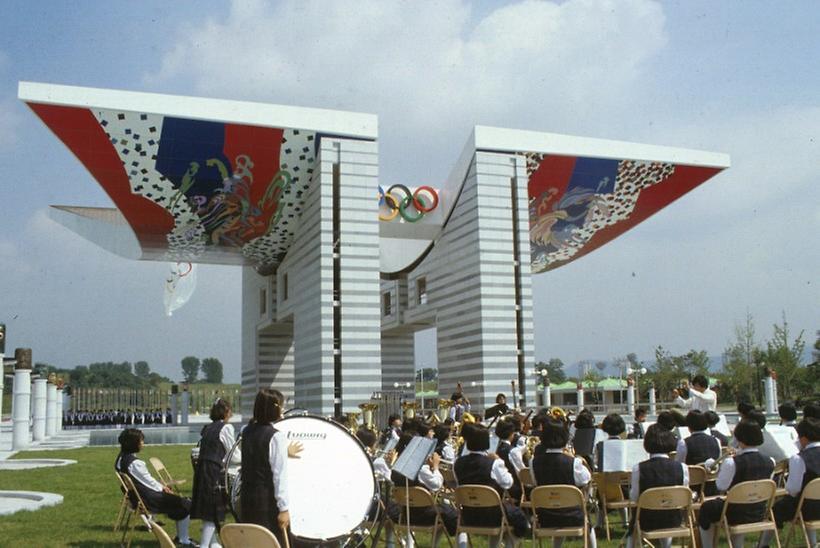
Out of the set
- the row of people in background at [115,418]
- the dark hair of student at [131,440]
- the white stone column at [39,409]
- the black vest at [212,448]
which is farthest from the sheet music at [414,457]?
the row of people in background at [115,418]

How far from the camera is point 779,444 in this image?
8.49m

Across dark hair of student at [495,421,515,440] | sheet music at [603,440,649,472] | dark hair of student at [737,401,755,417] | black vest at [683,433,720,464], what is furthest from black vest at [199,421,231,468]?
dark hair of student at [737,401,755,417]

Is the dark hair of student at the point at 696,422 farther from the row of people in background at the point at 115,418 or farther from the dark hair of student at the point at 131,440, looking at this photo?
the row of people in background at the point at 115,418

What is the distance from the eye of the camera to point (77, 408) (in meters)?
61.4

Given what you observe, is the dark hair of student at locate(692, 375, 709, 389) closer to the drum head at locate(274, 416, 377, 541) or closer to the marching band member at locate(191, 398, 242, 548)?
the marching band member at locate(191, 398, 242, 548)

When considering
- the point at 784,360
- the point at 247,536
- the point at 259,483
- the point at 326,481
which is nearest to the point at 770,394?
the point at 784,360

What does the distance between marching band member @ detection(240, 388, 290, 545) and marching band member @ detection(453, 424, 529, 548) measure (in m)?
1.84

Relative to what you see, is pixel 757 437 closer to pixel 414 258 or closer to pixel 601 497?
pixel 601 497

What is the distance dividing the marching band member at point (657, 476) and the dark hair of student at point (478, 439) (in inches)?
49.7

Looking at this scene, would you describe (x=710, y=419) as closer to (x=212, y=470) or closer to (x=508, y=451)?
(x=508, y=451)

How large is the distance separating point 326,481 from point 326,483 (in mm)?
15

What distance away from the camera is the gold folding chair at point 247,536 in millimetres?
4543

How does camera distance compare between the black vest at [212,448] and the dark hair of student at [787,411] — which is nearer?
the black vest at [212,448]

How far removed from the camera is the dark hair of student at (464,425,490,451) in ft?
22.6
